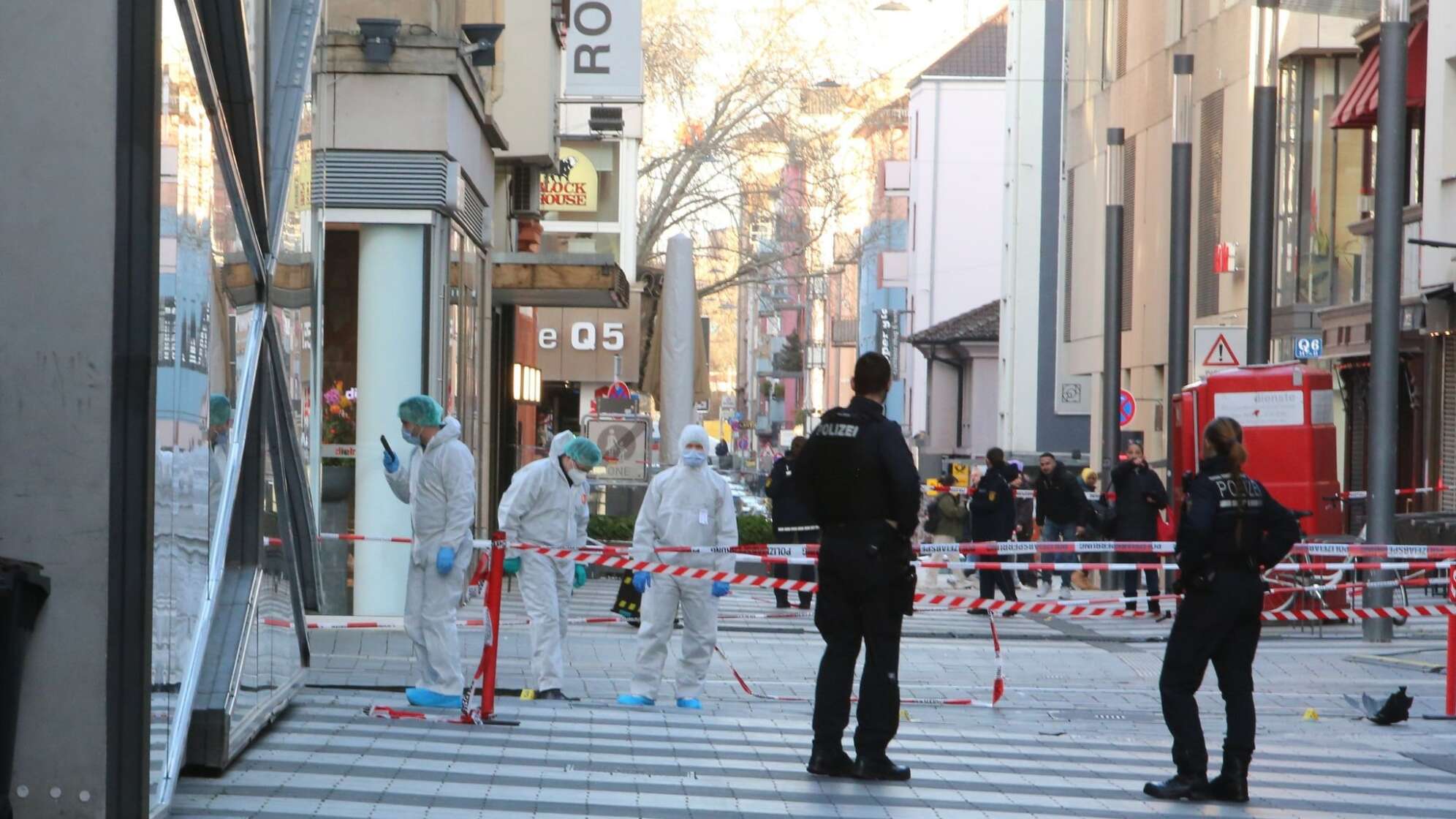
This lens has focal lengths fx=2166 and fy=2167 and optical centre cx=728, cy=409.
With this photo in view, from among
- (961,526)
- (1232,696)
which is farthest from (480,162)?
(1232,696)

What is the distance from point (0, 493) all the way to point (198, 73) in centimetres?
187

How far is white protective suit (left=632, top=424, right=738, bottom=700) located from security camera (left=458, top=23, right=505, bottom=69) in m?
6.35

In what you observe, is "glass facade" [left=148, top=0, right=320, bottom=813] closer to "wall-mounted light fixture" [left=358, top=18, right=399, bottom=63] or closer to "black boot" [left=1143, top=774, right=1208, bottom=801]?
"black boot" [left=1143, top=774, right=1208, bottom=801]

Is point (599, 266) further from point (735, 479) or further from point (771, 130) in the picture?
point (735, 479)

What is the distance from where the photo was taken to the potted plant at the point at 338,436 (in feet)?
57.8

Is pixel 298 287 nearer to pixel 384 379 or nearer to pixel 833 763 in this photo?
pixel 833 763

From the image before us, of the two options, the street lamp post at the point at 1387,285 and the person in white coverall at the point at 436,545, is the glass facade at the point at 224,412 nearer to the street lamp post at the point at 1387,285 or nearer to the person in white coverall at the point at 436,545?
the person in white coverall at the point at 436,545

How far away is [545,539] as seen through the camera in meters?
13.3

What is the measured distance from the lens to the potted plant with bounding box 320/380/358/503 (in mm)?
17625

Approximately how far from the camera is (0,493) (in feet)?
20.6

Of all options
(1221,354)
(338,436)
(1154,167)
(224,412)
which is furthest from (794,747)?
(1154,167)

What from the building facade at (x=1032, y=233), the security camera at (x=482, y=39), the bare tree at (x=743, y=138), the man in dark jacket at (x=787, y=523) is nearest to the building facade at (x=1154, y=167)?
the bare tree at (x=743, y=138)

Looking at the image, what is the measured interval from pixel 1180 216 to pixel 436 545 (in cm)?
1789

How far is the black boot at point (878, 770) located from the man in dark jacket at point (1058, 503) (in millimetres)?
15159
